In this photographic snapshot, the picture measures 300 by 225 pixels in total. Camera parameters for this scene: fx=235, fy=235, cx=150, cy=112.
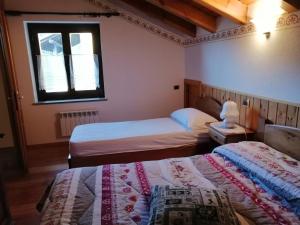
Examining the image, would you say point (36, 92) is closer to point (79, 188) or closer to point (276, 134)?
point (79, 188)

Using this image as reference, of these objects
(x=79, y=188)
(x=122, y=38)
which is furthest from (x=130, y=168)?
(x=122, y=38)

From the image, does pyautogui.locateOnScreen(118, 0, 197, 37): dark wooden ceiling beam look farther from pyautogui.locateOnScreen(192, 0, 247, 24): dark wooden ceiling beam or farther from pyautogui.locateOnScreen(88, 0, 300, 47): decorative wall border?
pyautogui.locateOnScreen(192, 0, 247, 24): dark wooden ceiling beam

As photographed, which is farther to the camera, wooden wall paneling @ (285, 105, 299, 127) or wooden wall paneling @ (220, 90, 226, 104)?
wooden wall paneling @ (220, 90, 226, 104)

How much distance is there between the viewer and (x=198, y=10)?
9.49 feet

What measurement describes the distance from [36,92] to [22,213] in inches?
82.5

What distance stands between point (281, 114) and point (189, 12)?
162cm

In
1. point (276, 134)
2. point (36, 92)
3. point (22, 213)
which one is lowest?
point (22, 213)

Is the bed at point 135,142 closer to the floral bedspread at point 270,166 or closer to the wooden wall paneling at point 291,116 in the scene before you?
the floral bedspread at point 270,166

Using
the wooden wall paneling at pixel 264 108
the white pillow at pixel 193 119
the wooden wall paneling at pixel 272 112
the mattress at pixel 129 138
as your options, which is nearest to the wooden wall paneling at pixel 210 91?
the white pillow at pixel 193 119

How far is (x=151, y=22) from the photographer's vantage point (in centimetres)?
381

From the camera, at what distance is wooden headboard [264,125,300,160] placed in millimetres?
1824

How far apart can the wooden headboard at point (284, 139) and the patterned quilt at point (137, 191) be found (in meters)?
0.48

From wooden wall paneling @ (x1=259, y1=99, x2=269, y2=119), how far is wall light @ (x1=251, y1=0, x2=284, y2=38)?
60 cm

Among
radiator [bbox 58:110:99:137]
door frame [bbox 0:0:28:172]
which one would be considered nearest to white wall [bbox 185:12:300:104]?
radiator [bbox 58:110:99:137]
